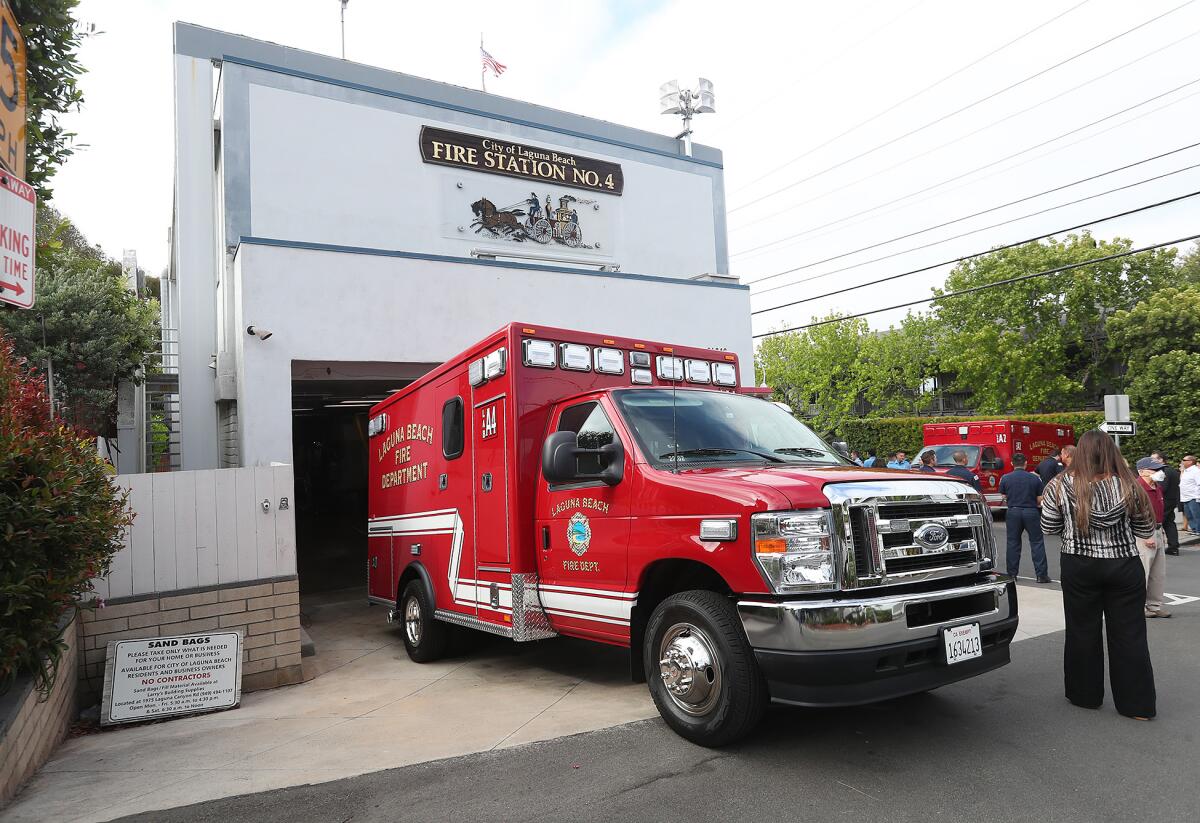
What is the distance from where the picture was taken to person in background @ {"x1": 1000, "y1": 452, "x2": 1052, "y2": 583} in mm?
10703

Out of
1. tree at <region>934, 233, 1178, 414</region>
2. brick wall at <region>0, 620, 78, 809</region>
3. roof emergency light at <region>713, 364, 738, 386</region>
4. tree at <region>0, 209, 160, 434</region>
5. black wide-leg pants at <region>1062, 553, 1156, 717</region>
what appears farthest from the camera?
tree at <region>934, 233, 1178, 414</region>

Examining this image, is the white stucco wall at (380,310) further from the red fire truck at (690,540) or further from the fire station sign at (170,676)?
the fire station sign at (170,676)

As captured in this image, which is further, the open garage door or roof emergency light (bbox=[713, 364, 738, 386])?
the open garage door

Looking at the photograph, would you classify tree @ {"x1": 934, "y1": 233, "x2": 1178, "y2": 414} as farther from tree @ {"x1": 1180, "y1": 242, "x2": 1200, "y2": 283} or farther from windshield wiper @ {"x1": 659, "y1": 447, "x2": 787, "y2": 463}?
windshield wiper @ {"x1": 659, "y1": 447, "x2": 787, "y2": 463}

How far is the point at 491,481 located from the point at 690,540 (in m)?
2.35

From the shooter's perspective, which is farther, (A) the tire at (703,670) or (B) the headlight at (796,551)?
(A) the tire at (703,670)

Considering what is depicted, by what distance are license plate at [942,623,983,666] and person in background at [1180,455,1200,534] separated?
45.9 ft

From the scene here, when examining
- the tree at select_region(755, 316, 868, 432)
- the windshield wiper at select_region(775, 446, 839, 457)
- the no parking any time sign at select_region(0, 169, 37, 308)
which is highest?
the tree at select_region(755, 316, 868, 432)

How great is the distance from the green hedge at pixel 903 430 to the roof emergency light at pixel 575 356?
77.7 feet

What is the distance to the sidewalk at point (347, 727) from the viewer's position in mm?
4355

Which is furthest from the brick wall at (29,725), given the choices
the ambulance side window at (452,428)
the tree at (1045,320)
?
the tree at (1045,320)

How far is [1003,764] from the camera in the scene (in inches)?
162

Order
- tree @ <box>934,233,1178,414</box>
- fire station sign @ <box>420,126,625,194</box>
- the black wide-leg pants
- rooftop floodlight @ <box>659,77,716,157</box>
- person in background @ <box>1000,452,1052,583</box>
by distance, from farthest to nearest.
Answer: tree @ <box>934,233,1178,414</box> → rooftop floodlight @ <box>659,77,716,157</box> → fire station sign @ <box>420,126,625,194</box> → person in background @ <box>1000,452,1052,583</box> → the black wide-leg pants

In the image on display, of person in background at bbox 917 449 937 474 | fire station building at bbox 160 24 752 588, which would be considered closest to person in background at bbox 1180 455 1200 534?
person in background at bbox 917 449 937 474
